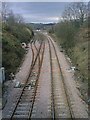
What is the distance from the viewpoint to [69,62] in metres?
33.5

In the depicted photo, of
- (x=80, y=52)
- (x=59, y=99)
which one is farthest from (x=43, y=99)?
(x=80, y=52)

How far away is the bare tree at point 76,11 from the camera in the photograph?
207ft

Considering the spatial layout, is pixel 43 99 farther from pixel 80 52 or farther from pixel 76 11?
pixel 76 11

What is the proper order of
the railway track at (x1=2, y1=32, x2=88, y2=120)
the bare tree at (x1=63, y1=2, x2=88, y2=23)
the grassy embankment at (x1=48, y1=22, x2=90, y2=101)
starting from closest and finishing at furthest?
the railway track at (x1=2, y1=32, x2=88, y2=120) < the grassy embankment at (x1=48, y1=22, x2=90, y2=101) < the bare tree at (x1=63, y1=2, x2=88, y2=23)

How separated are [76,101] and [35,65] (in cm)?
1409

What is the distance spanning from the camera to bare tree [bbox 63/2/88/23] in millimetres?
63000

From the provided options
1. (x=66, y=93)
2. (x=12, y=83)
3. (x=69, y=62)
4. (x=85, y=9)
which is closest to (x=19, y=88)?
(x=12, y=83)

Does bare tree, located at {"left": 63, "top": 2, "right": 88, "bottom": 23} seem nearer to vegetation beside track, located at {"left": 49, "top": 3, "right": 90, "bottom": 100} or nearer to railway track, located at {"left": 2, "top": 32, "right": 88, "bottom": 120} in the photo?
vegetation beside track, located at {"left": 49, "top": 3, "right": 90, "bottom": 100}

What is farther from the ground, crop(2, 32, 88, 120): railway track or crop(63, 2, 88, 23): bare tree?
A: crop(63, 2, 88, 23): bare tree

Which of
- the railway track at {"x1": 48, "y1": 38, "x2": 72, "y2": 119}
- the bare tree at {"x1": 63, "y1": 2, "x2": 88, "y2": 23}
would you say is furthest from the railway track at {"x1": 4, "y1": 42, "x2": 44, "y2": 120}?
the bare tree at {"x1": 63, "y1": 2, "x2": 88, "y2": 23}

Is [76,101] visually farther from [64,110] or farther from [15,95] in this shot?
[15,95]

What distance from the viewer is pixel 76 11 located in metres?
66.9

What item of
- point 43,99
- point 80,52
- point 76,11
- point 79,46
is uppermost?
point 76,11

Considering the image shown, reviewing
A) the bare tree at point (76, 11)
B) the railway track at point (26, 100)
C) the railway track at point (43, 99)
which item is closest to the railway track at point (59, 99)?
the railway track at point (43, 99)
